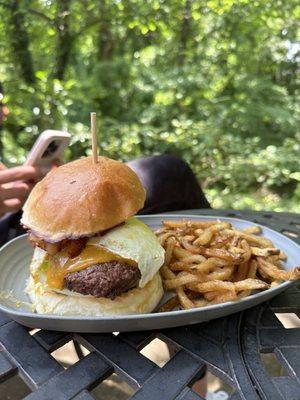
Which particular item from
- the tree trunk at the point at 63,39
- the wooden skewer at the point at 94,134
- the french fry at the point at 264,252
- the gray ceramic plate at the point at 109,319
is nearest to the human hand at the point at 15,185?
the gray ceramic plate at the point at 109,319

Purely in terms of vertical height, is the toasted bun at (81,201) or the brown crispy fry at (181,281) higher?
the toasted bun at (81,201)

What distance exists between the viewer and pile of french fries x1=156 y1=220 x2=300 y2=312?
1.19m

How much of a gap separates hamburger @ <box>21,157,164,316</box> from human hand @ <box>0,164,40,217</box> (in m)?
0.64

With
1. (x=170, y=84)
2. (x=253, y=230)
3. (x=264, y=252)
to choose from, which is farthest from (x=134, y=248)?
(x=170, y=84)

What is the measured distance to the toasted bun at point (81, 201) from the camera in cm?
118

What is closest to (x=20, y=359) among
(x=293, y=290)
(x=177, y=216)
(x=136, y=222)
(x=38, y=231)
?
(x=38, y=231)

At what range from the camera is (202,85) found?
6797mm

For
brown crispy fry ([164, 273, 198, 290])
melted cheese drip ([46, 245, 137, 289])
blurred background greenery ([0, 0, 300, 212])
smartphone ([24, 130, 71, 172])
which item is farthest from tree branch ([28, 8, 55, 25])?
brown crispy fry ([164, 273, 198, 290])

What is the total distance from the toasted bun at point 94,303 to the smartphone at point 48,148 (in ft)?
2.70

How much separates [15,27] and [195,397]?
5.09 metres

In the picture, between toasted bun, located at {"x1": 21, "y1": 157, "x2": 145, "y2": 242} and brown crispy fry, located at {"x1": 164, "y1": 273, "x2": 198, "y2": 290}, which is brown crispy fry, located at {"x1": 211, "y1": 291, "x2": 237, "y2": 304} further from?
toasted bun, located at {"x1": 21, "y1": 157, "x2": 145, "y2": 242}

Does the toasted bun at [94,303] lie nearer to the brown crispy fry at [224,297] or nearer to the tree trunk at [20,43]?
the brown crispy fry at [224,297]

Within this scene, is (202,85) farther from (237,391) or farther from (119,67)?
(237,391)

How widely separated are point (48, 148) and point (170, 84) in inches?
200
